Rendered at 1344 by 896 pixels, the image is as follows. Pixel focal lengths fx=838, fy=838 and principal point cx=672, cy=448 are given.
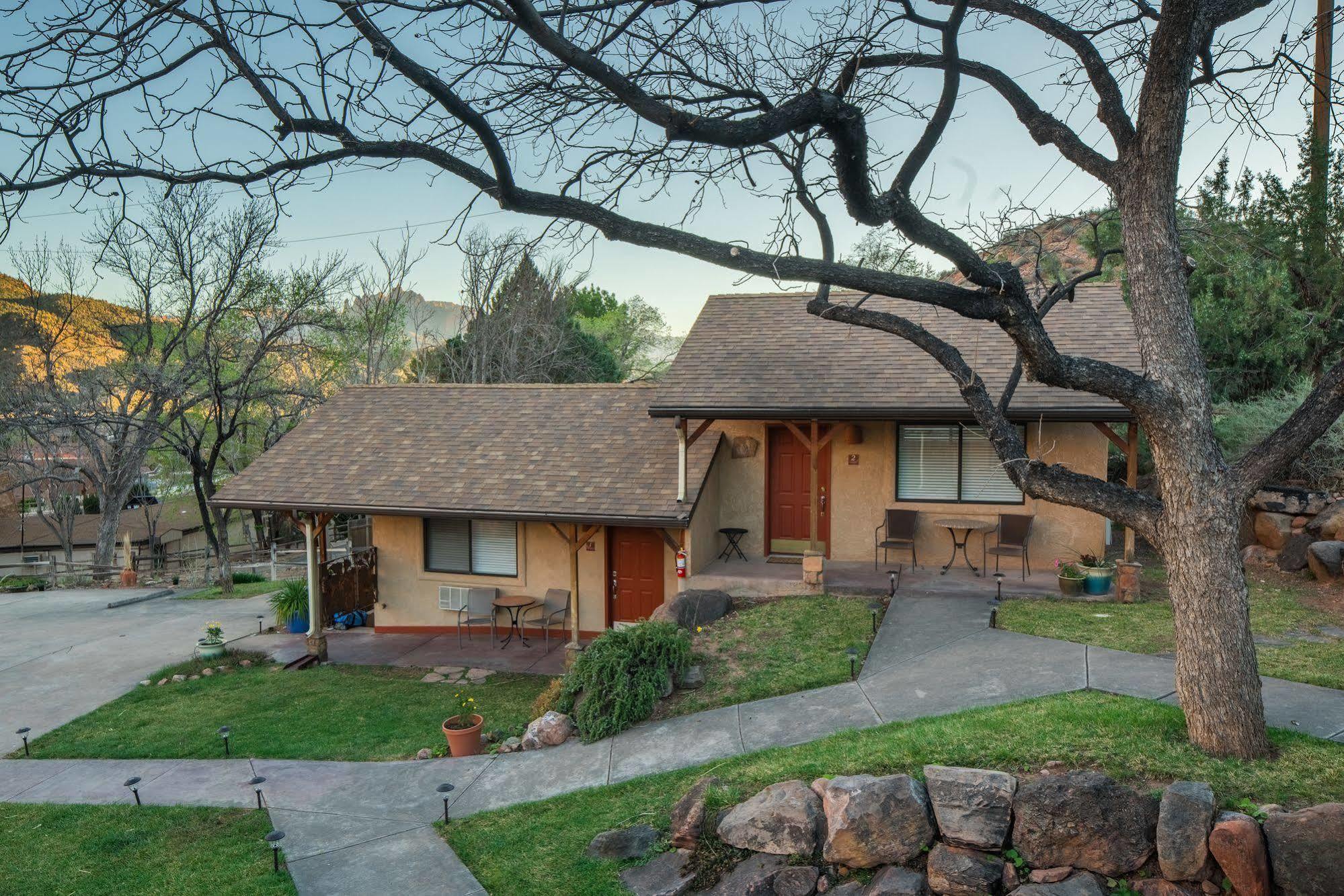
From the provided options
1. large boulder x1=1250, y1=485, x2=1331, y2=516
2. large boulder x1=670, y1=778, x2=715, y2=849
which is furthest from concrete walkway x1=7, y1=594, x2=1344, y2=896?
large boulder x1=1250, y1=485, x2=1331, y2=516

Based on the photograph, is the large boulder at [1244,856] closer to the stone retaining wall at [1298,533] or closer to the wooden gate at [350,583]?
the stone retaining wall at [1298,533]

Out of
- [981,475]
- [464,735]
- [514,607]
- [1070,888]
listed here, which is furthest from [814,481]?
[1070,888]

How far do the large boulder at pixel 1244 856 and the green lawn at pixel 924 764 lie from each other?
35 centimetres

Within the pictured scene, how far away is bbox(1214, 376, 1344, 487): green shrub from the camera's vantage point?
13969 mm

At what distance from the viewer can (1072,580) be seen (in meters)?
11.6

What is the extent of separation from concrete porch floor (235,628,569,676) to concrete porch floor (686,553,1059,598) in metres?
2.92

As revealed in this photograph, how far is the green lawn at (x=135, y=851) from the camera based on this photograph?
6566 millimetres

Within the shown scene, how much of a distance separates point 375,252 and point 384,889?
31963 millimetres

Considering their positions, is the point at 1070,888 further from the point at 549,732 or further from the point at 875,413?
the point at 875,413

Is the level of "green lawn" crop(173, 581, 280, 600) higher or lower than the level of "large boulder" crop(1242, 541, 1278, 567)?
lower

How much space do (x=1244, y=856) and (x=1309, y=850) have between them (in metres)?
0.33

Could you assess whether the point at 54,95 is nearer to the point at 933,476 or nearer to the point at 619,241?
the point at 619,241

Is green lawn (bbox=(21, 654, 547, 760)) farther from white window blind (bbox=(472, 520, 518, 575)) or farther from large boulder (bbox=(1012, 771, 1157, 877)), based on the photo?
large boulder (bbox=(1012, 771, 1157, 877))

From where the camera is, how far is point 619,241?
5797mm
